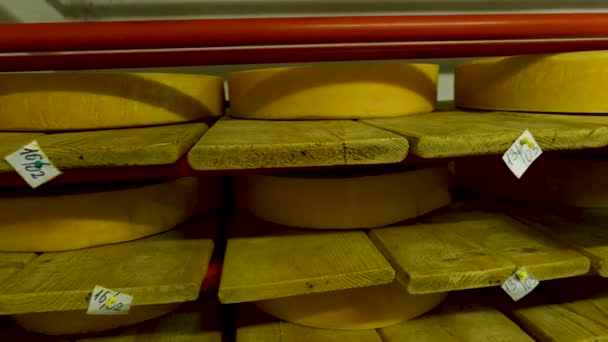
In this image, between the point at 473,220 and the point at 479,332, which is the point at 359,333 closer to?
the point at 479,332

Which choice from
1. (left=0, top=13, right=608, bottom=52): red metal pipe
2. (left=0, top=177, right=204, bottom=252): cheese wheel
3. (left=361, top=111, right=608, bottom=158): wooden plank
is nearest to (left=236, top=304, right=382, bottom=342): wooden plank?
(left=0, top=177, right=204, bottom=252): cheese wheel

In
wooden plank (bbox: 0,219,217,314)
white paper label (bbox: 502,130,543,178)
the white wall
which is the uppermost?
the white wall

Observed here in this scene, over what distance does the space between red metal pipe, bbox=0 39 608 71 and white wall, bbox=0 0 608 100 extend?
275 mm

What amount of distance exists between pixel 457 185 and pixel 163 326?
31.4 inches

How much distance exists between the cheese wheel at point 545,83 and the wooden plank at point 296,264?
420 millimetres

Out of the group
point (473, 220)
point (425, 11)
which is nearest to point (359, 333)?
point (473, 220)

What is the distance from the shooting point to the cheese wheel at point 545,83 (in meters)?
0.82

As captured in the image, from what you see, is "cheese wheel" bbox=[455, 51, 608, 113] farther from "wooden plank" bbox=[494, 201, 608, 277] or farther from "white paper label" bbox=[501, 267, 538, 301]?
"white paper label" bbox=[501, 267, 538, 301]

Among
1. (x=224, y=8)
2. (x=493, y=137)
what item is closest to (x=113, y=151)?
(x=493, y=137)

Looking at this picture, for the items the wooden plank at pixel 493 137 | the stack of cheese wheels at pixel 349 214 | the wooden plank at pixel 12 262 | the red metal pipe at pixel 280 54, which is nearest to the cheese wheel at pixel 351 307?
the stack of cheese wheels at pixel 349 214

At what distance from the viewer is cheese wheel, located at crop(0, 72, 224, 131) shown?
805 mm

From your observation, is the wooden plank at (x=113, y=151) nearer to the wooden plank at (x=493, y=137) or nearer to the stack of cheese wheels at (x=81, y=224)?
the stack of cheese wheels at (x=81, y=224)

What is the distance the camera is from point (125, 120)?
85 centimetres

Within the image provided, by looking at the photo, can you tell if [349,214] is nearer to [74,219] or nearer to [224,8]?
[74,219]
